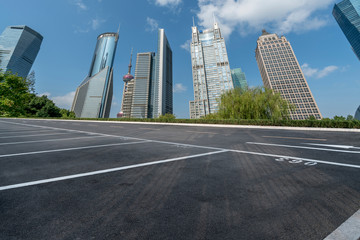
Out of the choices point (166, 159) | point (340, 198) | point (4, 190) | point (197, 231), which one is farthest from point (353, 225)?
point (4, 190)

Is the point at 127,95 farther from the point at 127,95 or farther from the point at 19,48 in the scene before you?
the point at 19,48

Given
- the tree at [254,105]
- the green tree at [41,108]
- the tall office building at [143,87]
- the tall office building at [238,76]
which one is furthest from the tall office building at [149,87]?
the tree at [254,105]

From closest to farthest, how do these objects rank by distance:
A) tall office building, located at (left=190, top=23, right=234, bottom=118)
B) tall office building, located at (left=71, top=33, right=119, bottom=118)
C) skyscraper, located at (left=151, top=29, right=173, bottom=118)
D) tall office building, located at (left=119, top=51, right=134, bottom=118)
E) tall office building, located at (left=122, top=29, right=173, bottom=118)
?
tall office building, located at (left=190, top=23, right=234, bottom=118), tall office building, located at (left=71, top=33, right=119, bottom=118), skyscraper, located at (left=151, top=29, right=173, bottom=118), tall office building, located at (left=122, top=29, right=173, bottom=118), tall office building, located at (left=119, top=51, right=134, bottom=118)

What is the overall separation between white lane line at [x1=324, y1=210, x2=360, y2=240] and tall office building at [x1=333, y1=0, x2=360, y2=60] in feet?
516

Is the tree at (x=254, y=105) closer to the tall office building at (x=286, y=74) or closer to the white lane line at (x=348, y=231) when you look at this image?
the white lane line at (x=348, y=231)

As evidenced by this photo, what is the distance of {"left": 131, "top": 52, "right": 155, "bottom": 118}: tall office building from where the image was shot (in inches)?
5477

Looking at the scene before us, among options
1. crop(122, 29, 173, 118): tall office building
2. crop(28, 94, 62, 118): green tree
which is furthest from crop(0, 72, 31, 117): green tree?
crop(122, 29, 173, 118): tall office building

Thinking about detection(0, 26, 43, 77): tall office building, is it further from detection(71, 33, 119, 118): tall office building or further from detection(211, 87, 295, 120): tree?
detection(211, 87, 295, 120): tree

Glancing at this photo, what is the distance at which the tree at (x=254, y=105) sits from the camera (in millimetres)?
20453

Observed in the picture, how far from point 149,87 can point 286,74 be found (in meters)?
119

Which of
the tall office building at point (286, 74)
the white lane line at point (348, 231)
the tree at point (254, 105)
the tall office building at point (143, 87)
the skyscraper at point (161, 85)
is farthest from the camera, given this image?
the tall office building at point (143, 87)

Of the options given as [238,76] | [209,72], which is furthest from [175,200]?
[238,76]

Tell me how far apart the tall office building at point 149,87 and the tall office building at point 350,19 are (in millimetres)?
139543

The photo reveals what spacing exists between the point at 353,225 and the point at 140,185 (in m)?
2.95
